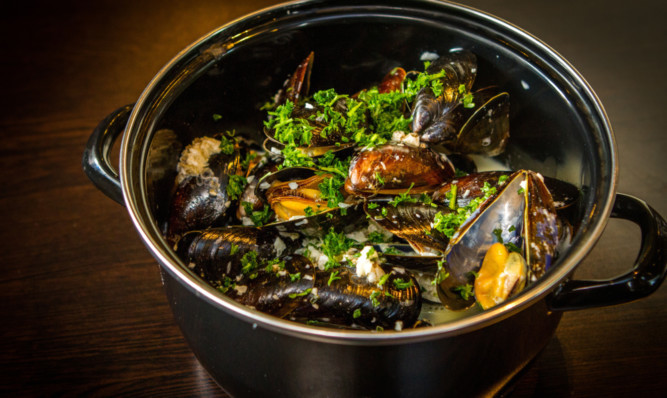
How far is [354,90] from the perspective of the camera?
1.16 meters

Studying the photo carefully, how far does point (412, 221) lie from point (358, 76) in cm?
46

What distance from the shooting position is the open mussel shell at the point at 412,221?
792 mm

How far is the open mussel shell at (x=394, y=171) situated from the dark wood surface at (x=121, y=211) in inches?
14.5

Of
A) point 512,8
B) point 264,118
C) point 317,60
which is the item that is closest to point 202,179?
point 264,118

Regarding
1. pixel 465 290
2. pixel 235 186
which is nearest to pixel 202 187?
pixel 235 186

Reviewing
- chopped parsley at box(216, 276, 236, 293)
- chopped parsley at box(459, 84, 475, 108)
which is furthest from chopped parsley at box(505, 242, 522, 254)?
chopped parsley at box(216, 276, 236, 293)

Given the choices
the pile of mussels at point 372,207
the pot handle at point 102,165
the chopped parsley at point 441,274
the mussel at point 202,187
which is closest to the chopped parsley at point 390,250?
the pile of mussels at point 372,207

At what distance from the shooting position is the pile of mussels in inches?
29.0

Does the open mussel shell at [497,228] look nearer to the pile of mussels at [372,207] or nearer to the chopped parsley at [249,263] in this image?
the pile of mussels at [372,207]

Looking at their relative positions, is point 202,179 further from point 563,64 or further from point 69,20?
point 69,20

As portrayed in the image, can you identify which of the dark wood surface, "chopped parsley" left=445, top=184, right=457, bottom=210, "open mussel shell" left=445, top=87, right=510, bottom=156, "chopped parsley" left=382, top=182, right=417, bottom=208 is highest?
"open mussel shell" left=445, top=87, right=510, bottom=156

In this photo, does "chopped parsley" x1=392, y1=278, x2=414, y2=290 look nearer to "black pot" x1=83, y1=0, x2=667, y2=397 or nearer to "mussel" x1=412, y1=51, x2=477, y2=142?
"black pot" x1=83, y1=0, x2=667, y2=397

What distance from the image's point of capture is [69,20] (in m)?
1.79

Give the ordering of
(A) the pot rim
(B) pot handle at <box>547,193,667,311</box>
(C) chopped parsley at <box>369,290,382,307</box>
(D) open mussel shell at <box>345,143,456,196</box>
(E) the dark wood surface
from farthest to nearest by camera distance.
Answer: (E) the dark wood surface, (D) open mussel shell at <box>345,143,456,196</box>, (C) chopped parsley at <box>369,290,382,307</box>, (B) pot handle at <box>547,193,667,311</box>, (A) the pot rim
